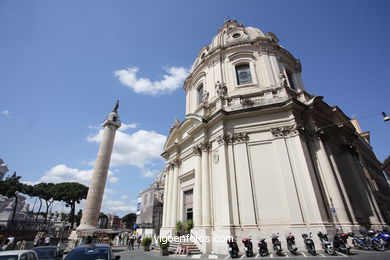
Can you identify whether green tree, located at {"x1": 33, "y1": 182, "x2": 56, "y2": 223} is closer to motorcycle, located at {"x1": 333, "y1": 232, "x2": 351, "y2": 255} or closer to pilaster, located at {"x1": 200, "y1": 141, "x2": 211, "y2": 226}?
pilaster, located at {"x1": 200, "y1": 141, "x2": 211, "y2": 226}

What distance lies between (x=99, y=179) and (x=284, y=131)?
2030 centimetres

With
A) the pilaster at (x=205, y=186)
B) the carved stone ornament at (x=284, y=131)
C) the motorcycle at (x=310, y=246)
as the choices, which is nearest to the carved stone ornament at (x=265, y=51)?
the carved stone ornament at (x=284, y=131)

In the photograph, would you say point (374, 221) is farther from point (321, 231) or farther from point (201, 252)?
point (201, 252)

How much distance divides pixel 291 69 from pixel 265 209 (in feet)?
46.3

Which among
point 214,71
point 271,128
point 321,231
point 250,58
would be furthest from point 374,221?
point 214,71

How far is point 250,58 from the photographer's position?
1764 centimetres

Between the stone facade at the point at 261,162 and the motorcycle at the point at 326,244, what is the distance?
648mm

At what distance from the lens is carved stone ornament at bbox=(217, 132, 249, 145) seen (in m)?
12.9

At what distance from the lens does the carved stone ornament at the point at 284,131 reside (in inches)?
479

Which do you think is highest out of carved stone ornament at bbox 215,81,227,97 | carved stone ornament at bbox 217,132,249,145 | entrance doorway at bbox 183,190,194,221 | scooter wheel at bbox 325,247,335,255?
carved stone ornament at bbox 215,81,227,97

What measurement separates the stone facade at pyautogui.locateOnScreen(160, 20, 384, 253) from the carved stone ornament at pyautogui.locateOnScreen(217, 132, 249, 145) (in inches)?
2.7

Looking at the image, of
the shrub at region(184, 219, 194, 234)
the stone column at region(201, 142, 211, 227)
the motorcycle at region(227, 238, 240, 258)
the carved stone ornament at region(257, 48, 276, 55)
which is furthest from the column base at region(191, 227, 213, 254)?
the carved stone ornament at region(257, 48, 276, 55)

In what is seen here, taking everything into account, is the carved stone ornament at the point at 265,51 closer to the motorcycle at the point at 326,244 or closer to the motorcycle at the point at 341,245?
the motorcycle at the point at 326,244

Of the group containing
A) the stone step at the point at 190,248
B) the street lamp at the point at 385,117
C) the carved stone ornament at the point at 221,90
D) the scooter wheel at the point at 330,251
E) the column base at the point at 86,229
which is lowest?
the stone step at the point at 190,248
